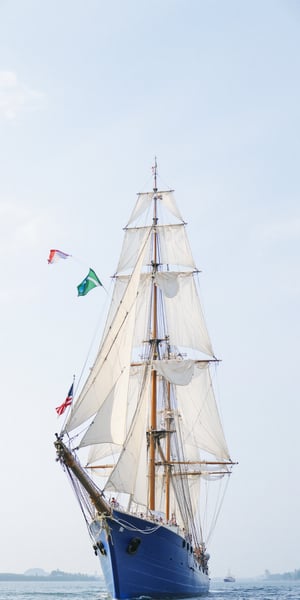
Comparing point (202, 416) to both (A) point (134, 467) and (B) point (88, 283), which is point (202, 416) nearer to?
(A) point (134, 467)

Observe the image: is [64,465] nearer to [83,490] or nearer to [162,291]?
[83,490]

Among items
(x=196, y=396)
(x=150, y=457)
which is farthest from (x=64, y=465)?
(x=196, y=396)

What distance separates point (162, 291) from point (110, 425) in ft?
74.1

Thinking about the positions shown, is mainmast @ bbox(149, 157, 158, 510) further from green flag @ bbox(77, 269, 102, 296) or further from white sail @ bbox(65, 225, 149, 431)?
green flag @ bbox(77, 269, 102, 296)

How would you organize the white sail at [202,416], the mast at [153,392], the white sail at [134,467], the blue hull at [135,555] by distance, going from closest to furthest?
the blue hull at [135,555], the white sail at [134,467], the mast at [153,392], the white sail at [202,416]

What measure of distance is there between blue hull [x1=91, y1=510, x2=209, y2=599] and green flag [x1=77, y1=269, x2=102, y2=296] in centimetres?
1224

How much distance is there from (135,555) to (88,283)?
1510 centimetres

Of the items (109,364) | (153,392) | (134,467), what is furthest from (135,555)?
(153,392)

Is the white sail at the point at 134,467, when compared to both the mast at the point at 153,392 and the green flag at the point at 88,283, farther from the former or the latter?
the green flag at the point at 88,283

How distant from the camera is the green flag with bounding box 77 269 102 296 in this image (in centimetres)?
4269

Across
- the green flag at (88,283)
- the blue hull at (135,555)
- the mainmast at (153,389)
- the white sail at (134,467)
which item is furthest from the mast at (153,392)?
the green flag at (88,283)

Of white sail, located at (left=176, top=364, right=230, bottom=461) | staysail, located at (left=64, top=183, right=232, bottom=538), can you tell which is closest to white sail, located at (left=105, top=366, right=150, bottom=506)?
staysail, located at (left=64, top=183, right=232, bottom=538)

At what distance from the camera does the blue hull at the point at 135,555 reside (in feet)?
131

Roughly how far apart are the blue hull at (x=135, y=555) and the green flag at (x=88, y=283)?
12.2 m
